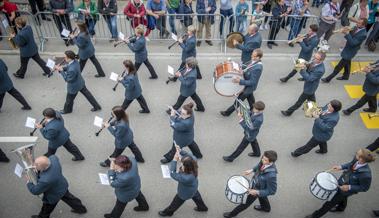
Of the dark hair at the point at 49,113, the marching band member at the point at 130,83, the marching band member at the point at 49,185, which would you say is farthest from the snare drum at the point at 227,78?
the marching band member at the point at 49,185

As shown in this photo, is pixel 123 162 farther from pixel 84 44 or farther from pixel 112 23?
pixel 112 23

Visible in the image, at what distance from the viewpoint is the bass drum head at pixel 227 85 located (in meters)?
7.88

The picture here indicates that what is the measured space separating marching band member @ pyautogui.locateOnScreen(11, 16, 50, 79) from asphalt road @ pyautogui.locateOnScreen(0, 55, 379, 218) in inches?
12.8

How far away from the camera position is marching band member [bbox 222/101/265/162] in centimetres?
657

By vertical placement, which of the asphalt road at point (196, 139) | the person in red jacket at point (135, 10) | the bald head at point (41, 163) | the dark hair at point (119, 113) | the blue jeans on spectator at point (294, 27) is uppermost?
the person in red jacket at point (135, 10)

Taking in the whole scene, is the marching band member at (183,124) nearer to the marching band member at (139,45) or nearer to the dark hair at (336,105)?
the dark hair at (336,105)

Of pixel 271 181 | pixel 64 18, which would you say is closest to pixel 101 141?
pixel 271 181

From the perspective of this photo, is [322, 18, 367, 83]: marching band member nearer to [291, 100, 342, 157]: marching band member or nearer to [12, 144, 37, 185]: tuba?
[291, 100, 342, 157]: marching band member

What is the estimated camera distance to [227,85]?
8125mm

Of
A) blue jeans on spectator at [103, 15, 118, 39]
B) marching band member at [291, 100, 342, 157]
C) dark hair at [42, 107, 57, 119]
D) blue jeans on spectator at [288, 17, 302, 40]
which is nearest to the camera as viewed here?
dark hair at [42, 107, 57, 119]

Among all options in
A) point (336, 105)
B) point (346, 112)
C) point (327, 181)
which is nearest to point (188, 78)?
point (336, 105)

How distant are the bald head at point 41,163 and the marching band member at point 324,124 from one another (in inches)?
195

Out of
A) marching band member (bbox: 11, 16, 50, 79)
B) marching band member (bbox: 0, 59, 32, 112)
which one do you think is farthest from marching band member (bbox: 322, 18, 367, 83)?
marching band member (bbox: 0, 59, 32, 112)

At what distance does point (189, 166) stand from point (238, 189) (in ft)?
3.62
